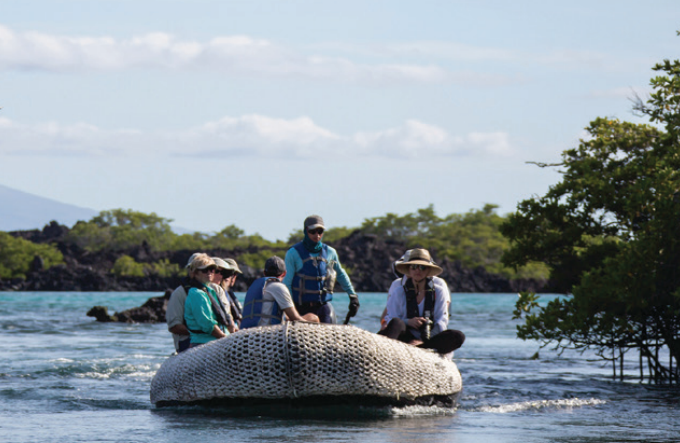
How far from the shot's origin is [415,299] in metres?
13.9

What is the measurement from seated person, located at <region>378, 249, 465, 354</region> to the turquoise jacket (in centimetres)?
212

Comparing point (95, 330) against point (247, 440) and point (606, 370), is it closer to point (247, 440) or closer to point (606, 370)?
point (606, 370)

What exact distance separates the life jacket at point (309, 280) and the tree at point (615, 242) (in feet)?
19.7

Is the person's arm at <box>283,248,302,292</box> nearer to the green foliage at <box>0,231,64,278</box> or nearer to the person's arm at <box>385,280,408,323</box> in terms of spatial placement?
the person's arm at <box>385,280,408,323</box>

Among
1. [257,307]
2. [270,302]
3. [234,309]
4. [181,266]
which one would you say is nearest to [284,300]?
[270,302]

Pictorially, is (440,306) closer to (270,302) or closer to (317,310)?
(317,310)

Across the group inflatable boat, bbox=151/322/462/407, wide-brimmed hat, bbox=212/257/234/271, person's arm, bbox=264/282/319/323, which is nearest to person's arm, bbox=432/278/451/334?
inflatable boat, bbox=151/322/462/407

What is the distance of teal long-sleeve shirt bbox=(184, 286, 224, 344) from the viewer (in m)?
13.7

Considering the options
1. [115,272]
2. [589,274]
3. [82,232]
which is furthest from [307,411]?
[82,232]

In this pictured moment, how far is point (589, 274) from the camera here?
18.6 meters

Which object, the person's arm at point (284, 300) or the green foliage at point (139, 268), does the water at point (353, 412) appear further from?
the green foliage at point (139, 268)

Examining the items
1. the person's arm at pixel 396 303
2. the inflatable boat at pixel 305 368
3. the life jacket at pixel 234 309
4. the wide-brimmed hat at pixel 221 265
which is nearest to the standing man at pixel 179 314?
the wide-brimmed hat at pixel 221 265

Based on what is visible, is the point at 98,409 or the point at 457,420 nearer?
the point at 457,420

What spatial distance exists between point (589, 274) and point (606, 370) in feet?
18.7
